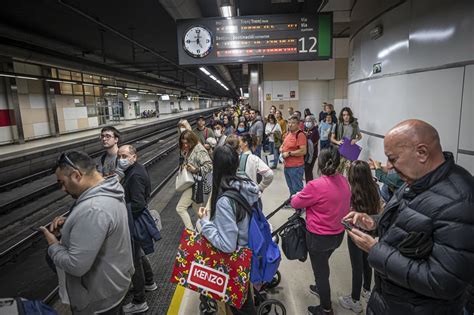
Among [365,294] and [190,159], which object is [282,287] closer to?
[365,294]

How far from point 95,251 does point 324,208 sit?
1766 mm

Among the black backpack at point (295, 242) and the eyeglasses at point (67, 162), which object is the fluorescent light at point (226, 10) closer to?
the black backpack at point (295, 242)

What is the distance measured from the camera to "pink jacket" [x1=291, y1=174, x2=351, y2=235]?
253 centimetres

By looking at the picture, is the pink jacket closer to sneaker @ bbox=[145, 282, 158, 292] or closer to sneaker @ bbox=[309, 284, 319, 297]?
sneaker @ bbox=[309, 284, 319, 297]

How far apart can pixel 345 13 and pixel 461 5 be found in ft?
18.8

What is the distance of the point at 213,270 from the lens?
205 cm

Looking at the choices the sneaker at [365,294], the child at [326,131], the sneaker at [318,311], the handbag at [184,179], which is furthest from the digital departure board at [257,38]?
the sneaker at [318,311]

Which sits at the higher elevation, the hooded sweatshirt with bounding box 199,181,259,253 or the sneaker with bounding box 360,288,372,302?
the hooded sweatshirt with bounding box 199,181,259,253

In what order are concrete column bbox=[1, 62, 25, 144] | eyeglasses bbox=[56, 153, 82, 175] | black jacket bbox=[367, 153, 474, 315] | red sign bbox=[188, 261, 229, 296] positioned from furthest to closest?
1. concrete column bbox=[1, 62, 25, 144]
2. red sign bbox=[188, 261, 229, 296]
3. eyeglasses bbox=[56, 153, 82, 175]
4. black jacket bbox=[367, 153, 474, 315]

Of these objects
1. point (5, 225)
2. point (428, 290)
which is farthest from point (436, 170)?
point (5, 225)

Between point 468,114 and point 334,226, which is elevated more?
point 468,114

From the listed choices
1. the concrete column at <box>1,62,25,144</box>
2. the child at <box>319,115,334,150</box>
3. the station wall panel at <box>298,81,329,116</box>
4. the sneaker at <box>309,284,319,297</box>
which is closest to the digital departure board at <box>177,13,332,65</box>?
the child at <box>319,115,334,150</box>

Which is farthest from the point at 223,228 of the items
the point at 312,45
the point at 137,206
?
the point at 312,45

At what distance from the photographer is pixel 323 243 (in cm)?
261
